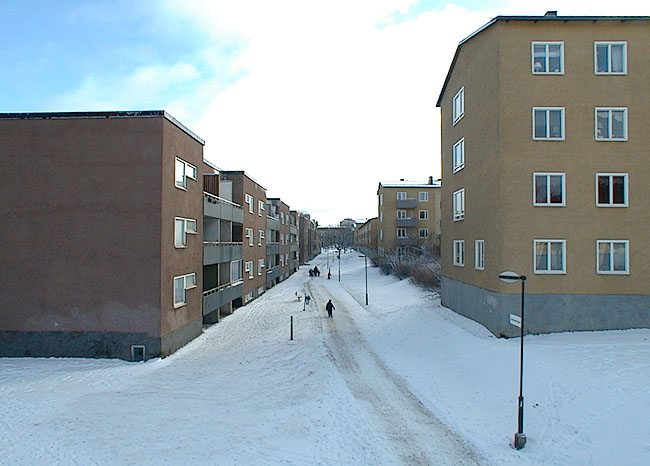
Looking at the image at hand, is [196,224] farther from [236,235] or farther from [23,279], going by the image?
[236,235]

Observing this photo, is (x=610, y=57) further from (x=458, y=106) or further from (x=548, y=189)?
(x=458, y=106)

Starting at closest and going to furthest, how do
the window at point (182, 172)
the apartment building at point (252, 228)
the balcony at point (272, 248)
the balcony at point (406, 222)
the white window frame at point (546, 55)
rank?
the white window frame at point (546, 55) → the window at point (182, 172) → the apartment building at point (252, 228) → the balcony at point (272, 248) → the balcony at point (406, 222)

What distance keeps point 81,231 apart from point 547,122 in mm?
21415

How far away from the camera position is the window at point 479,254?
21.3 m

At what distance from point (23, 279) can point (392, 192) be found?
48.2 meters

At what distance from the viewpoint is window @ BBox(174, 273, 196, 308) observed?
2014 cm

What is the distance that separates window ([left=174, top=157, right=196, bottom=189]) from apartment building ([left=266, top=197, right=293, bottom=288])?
22665 mm

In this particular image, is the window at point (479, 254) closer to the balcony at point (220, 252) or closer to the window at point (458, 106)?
the window at point (458, 106)

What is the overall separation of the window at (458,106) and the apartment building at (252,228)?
54.6 feet

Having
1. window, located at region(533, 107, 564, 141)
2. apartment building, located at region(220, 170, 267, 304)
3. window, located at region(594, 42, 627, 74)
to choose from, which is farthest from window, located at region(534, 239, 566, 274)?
apartment building, located at region(220, 170, 267, 304)

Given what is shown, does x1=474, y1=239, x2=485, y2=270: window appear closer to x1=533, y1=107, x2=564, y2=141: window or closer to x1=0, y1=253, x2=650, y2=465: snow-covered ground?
x1=0, y1=253, x2=650, y2=465: snow-covered ground

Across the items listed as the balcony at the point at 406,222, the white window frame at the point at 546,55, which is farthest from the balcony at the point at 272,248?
the white window frame at the point at 546,55

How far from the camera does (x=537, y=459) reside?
10070 millimetres

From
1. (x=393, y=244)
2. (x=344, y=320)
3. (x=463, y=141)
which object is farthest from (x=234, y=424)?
(x=393, y=244)
